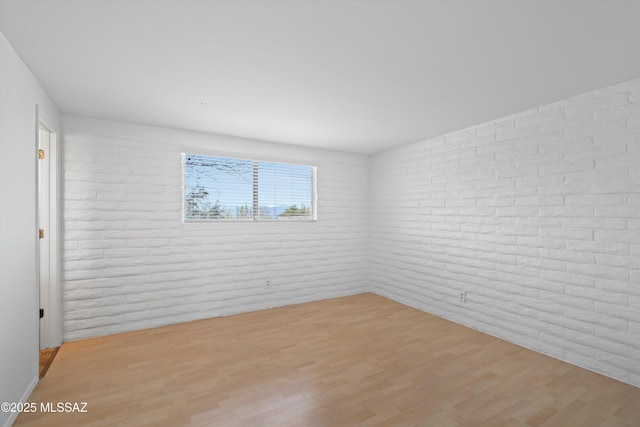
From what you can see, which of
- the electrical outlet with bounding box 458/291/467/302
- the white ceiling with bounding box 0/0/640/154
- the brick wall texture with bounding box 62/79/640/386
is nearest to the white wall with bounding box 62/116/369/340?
the brick wall texture with bounding box 62/79/640/386

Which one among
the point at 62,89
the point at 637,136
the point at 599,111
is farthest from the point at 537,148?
the point at 62,89

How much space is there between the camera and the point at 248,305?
406cm

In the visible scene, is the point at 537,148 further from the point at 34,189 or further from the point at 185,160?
the point at 34,189

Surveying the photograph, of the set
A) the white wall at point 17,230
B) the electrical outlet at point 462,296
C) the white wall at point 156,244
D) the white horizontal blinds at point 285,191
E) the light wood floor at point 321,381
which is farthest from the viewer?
the white horizontal blinds at point 285,191

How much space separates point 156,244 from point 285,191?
74.7 inches

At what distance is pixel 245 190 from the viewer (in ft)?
13.7

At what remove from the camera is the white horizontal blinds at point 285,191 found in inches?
170

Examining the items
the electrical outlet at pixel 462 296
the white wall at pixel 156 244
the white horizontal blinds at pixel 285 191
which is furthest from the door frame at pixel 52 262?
the electrical outlet at pixel 462 296

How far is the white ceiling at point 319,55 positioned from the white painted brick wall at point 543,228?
38 centimetres

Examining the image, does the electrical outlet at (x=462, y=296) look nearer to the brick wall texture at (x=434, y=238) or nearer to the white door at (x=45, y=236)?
the brick wall texture at (x=434, y=238)

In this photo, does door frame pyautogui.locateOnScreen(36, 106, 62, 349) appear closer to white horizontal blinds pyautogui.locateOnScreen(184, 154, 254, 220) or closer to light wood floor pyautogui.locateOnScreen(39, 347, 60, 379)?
light wood floor pyautogui.locateOnScreen(39, 347, 60, 379)

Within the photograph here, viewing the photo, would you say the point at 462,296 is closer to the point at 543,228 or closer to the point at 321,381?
the point at 543,228

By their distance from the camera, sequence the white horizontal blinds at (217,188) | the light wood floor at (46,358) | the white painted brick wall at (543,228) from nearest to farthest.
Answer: the white painted brick wall at (543,228) → the light wood floor at (46,358) → the white horizontal blinds at (217,188)

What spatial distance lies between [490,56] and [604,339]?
A: 2.51 metres
